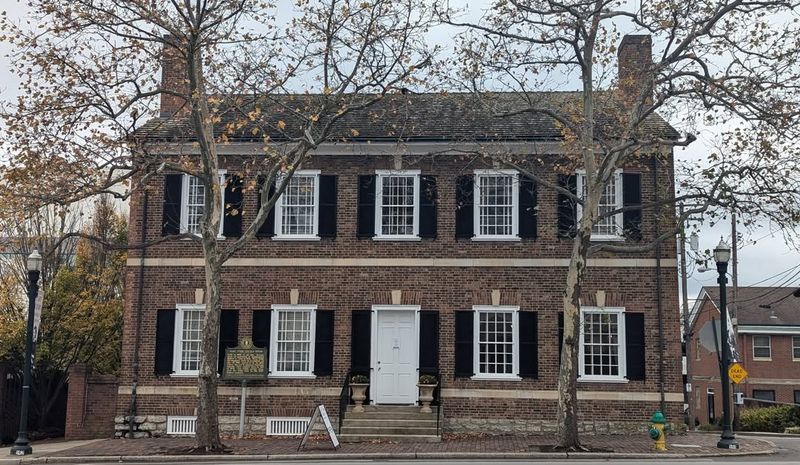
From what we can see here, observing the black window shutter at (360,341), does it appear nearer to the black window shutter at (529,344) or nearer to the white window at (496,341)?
the white window at (496,341)

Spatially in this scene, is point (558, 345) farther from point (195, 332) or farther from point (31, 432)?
point (31, 432)

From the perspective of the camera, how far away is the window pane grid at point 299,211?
20.6 m

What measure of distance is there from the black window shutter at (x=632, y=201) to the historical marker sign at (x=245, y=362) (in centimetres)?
933

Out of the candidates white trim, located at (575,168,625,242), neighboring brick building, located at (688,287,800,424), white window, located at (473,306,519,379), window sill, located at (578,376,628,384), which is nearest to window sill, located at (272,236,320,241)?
white window, located at (473,306,519,379)

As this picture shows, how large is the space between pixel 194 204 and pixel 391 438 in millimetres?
7816

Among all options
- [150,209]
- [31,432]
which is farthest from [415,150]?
[31,432]

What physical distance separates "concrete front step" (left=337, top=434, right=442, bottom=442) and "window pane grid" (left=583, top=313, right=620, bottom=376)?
164 inches

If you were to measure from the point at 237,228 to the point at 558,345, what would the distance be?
27.9 ft

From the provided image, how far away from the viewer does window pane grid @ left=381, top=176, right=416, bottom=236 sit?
67.0 ft

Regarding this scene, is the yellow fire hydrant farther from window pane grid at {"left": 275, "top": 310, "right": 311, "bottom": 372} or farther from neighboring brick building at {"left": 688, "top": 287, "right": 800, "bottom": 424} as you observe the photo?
neighboring brick building at {"left": 688, "top": 287, "right": 800, "bottom": 424}

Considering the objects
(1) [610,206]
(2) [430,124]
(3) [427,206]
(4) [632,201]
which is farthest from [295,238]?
(4) [632,201]

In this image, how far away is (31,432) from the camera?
74.0ft

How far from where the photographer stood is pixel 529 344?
64.4 ft

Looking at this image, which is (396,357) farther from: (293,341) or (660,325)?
(660,325)
